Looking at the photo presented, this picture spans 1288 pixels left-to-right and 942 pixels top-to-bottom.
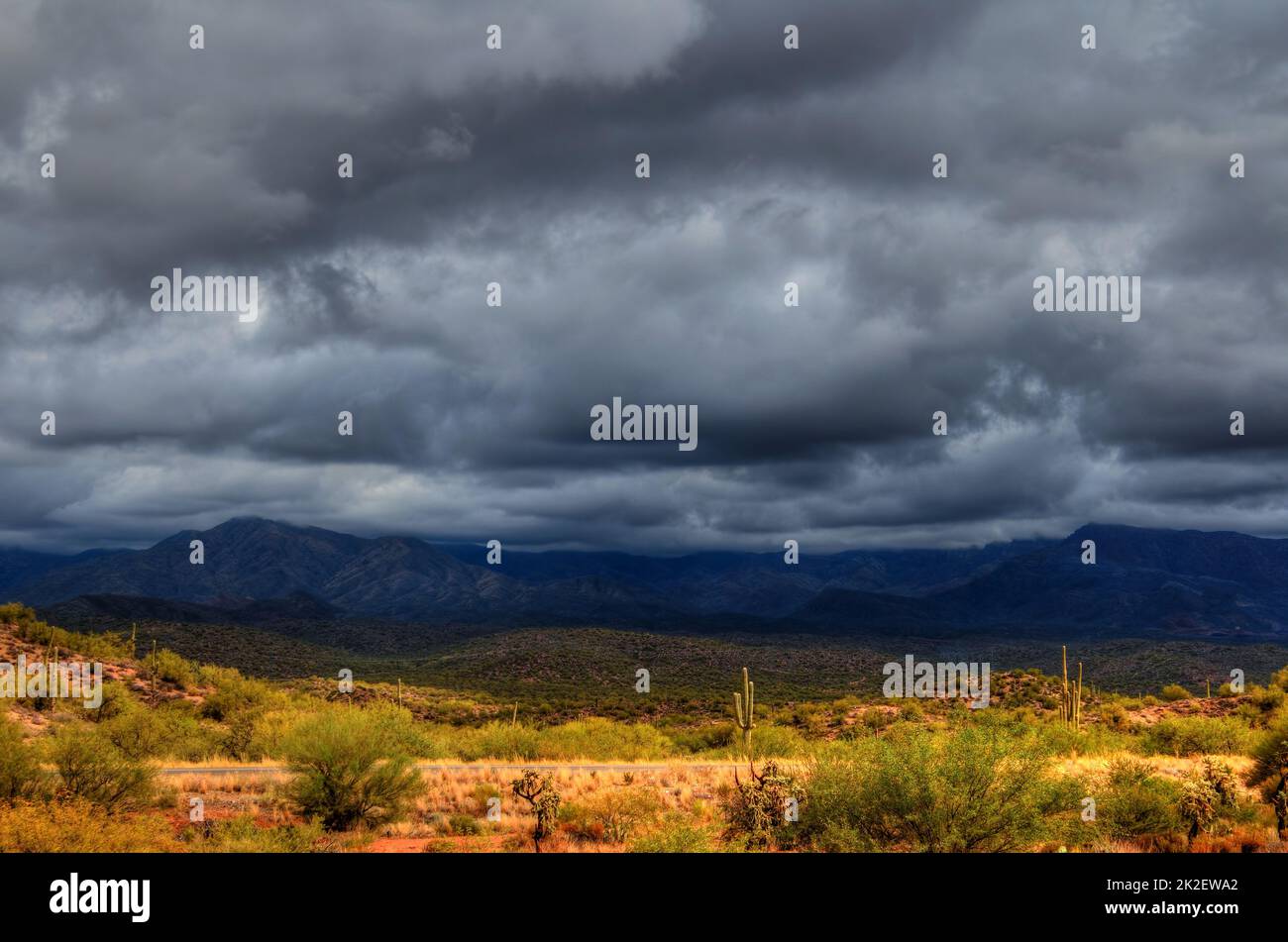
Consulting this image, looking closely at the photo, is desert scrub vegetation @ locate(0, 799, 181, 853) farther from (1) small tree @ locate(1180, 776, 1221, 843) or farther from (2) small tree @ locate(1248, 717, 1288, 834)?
(2) small tree @ locate(1248, 717, 1288, 834)

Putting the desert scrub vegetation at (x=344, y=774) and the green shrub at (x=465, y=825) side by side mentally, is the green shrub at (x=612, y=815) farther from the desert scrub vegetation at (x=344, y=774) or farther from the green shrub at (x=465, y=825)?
the desert scrub vegetation at (x=344, y=774)

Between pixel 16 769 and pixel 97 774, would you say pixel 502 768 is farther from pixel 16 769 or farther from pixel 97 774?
pixel 16 769

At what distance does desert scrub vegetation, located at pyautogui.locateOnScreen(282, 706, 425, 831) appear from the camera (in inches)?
867

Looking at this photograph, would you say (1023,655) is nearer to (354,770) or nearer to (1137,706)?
(1137,706)

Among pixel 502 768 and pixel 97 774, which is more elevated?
pixel 97 774

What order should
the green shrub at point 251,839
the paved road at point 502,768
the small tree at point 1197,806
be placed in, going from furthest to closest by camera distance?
the paved road at point 502,768, the small tree at point 1197,806, the green shrub at point 251,839

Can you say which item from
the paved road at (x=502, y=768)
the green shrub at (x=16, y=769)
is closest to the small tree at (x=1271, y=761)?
the paved road at (x=502, y=768)

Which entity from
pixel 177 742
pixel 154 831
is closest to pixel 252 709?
pixel 177 742

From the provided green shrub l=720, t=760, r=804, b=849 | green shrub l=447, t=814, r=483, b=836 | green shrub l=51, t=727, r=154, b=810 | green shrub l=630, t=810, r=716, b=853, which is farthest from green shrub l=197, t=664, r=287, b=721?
green shrub l=630, t=810, r=716, b=853

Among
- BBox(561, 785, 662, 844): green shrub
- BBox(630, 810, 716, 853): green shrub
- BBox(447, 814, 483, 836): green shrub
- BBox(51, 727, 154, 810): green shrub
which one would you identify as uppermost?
BBox(51, 727, 154, 810): green shrub

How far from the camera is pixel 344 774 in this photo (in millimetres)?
22234

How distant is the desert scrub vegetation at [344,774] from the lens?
22.0 metres

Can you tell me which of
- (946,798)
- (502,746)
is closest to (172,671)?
(502,746)

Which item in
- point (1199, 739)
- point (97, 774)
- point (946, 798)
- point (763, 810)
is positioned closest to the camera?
point (946, 798)
